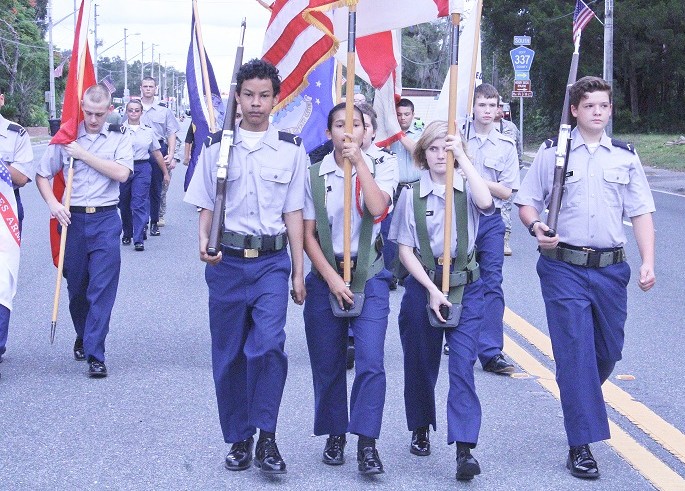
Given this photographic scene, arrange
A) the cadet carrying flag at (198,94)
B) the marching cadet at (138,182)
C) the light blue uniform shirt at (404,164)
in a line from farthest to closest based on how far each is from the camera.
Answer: the marching cadet at (138,182) → the cadet carrying flag at (198,94) → the light blue uniform shirt at (404,164)

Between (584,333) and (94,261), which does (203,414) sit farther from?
(584,333)

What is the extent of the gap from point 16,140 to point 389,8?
2.93 m

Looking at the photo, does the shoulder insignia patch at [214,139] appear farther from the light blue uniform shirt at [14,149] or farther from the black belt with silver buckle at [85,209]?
the light blue uniform shirt at [14,149]

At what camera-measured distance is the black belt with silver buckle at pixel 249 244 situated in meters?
5.73

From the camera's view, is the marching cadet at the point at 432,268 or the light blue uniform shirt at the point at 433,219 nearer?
the marching cadet at the point at 432,268

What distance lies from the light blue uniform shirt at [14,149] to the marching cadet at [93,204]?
7.3 inches

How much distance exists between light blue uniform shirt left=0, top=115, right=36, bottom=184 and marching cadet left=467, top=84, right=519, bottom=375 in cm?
298

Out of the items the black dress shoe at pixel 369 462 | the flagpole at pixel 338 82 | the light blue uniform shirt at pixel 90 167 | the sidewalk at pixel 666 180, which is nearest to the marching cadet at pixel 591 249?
the black dress shoe at pixel 369 462

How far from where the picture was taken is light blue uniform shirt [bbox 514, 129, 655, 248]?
5.78 m

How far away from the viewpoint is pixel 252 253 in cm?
573

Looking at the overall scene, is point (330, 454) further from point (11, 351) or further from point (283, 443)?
point (11, 351)

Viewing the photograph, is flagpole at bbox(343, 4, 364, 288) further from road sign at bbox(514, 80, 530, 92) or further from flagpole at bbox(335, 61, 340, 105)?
road sign at bbox(514, 80, 530, 92)

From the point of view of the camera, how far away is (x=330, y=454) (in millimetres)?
5797

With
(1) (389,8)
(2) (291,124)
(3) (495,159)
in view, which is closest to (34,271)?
(2) (291,124)
